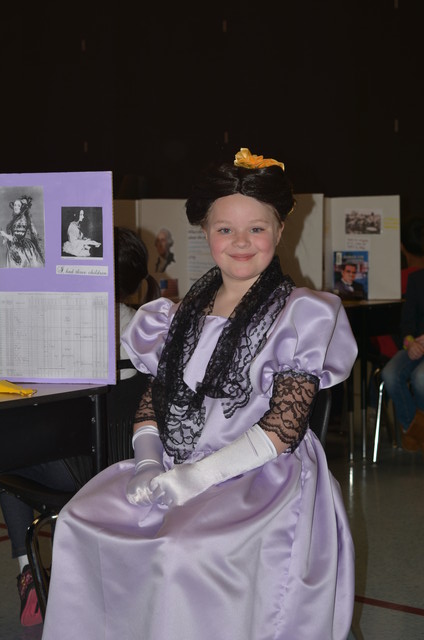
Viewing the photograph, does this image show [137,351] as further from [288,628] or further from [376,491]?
[376,491]

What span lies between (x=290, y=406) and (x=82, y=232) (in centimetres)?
74

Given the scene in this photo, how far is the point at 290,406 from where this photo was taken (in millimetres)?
1919

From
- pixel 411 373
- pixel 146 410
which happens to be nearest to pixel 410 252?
pixel 411 373

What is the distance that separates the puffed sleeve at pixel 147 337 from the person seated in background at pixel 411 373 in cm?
239

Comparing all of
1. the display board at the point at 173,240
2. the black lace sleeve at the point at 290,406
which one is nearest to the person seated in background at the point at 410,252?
the display board at the point at 173,240

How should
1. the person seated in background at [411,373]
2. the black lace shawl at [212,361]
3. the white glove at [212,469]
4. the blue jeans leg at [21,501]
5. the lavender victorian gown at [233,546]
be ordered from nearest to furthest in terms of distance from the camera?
1. the lavender victorian gown at [233,546]
2. the white glove at [212,469]
3. the black lace shawl at [212,361]
4. the blue jeans leg at [21,501]
5. the person seated in background at [411,373]

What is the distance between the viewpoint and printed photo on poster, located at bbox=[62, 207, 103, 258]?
2.30m

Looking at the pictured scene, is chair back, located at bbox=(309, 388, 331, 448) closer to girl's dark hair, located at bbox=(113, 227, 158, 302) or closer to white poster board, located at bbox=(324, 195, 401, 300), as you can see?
girl's dark hair, located at bbox=(113, 227, 158, 302)

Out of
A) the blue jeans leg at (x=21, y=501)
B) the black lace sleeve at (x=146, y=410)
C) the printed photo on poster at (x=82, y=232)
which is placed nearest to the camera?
the black lace sleeve at (x=146, y=410)

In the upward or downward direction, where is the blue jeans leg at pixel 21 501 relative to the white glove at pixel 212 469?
downward

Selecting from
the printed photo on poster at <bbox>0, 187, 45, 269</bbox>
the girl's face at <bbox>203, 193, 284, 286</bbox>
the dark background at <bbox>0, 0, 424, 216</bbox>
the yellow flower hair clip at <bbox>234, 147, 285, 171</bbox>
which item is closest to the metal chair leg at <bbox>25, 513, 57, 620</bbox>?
the printed photo on poster at <bbox>0, 187, 45, 269</bbox>

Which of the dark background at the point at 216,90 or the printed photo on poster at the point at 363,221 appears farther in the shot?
the dark background at the point at 216,90

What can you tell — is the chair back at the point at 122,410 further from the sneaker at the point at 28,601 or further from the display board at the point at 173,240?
the display board at the point at 173,240

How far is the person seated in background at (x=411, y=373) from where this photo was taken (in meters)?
4.34
